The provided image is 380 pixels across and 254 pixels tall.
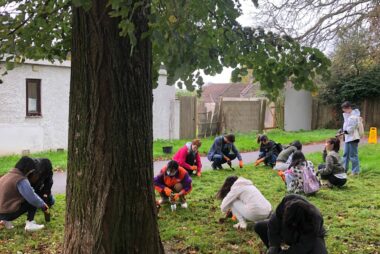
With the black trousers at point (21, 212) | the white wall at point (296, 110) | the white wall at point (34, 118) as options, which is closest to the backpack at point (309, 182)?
the black trousers at point (21, 212)

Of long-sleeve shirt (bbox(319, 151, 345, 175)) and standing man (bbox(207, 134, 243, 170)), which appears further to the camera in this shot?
standing man (bbox(207, 134, 243, 170))

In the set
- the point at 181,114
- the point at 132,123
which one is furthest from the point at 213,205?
the point at 181,114

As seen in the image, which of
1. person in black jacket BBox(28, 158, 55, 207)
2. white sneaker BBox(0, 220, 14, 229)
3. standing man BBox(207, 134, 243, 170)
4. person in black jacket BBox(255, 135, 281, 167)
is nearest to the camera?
white sneaker BBox(0, 220, 14, 229)

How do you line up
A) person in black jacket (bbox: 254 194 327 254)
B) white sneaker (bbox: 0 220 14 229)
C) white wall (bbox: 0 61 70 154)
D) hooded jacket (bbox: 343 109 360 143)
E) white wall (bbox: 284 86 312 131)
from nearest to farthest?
person in black jacket (bbox: 254 194 327 254) → white sneaker (bbox: 0 220 14 229) → hooded jacket (bbox: 343 109 360 143) → white wall (bbox: 0 61 70 154) → white wall (bbox: 284 86 312 131)

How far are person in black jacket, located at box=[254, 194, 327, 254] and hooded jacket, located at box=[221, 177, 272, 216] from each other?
6.03ft

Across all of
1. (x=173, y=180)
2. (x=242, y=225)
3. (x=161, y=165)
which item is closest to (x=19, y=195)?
(x=173, y=180)

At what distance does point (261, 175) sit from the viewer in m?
10.7

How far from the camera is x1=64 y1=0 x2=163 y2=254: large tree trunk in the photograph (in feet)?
13.0

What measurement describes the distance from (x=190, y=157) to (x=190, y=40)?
675 cm

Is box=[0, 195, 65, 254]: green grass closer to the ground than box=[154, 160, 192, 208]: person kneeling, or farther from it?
closer to the ground

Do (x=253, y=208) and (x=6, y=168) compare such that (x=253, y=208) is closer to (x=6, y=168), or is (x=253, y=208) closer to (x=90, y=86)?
(x=90, y=86)

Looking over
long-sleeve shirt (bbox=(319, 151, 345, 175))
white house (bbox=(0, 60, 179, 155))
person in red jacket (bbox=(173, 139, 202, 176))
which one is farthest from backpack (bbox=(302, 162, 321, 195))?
white house (bbox=(0, 60, 179, 155))

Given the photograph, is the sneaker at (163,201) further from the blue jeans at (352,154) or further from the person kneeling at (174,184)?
the blue jeans at (352,154)

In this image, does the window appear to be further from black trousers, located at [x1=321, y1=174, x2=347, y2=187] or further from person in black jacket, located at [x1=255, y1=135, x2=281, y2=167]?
black trousers, located at [x1=321, y1=174, x2=347, y2=187]
